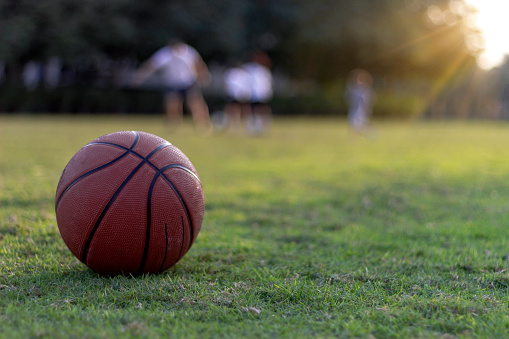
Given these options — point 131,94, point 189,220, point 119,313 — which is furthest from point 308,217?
point 131,94

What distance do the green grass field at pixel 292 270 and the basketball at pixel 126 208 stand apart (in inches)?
7.1

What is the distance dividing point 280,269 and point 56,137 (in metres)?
13.5

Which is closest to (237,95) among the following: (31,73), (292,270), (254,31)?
(292,270)

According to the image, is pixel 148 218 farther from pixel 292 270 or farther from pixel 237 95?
pixel 237 95

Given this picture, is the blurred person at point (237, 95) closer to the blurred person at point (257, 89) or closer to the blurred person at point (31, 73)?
the blurred person at point (257, 89)

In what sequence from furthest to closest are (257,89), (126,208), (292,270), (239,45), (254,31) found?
(254,31) < (239,45) < (257,89) < (292,270) < (126,208)

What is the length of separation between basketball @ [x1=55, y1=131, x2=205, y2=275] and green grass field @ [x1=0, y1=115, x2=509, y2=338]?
0.18 m

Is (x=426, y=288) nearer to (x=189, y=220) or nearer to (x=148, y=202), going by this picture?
(x=189, y=220)

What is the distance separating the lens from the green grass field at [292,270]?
291 cm

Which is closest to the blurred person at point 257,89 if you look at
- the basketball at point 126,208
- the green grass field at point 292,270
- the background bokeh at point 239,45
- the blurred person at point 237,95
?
the blurred person at point 237,95

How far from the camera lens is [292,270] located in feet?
13.1

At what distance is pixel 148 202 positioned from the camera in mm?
3576

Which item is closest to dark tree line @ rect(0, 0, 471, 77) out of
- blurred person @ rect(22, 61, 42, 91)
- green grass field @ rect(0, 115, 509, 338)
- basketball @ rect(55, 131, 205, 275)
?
blurred person @ rect(22, 61, 42, 91)

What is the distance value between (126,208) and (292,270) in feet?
4.40
